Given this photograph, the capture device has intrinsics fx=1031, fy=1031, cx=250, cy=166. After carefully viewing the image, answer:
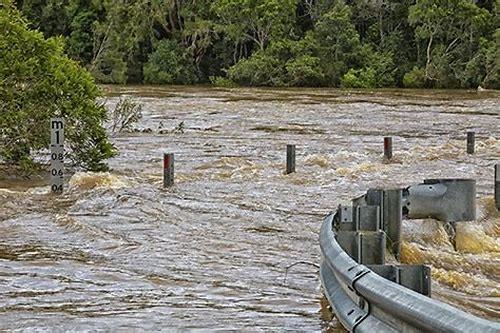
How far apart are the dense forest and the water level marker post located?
4570 centimetres

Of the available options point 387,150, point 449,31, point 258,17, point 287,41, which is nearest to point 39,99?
point 387,150

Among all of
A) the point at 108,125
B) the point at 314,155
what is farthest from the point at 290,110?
the point at 314,155

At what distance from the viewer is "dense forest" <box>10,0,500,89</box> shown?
63188mm

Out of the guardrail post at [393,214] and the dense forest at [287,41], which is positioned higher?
the dense forest at [287,41]

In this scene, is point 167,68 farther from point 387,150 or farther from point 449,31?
point 387,150

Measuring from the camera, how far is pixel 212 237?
11516 millimetres

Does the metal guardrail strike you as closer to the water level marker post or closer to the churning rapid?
the churning rapid

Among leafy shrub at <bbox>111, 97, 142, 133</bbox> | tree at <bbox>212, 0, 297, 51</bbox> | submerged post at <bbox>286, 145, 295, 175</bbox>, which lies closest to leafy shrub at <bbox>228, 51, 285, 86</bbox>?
tree at <bbox>212, 0, 297, 51</bbox>

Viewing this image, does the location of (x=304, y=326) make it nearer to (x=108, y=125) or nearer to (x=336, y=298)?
(x=336, y=298)

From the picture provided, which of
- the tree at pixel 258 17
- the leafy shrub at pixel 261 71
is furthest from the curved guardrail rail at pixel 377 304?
the tree at pixel 258 17

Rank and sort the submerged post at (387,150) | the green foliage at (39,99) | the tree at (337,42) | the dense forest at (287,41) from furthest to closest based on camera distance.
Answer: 1. the tree at (337,42)
2. the dense forest at (287,41)
3. the submerged post at (387,150)
4. the green foliage at (39,99)

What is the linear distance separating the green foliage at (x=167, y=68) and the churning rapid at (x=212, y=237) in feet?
139

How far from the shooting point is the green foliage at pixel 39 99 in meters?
18.2

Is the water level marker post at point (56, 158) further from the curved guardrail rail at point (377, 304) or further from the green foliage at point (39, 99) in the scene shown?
the curved guardrail rail at point (377, 304)
